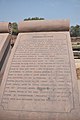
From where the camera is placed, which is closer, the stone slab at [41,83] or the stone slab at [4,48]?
the stone slab at [41,83]

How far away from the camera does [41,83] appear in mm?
3549

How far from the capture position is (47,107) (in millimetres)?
3240

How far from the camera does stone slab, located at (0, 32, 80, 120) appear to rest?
10.5 ft

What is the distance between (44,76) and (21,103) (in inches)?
27.9

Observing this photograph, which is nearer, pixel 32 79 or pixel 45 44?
pixel 32 79

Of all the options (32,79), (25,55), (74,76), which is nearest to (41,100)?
(32,79)

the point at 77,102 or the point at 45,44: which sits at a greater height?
the point at 45,44

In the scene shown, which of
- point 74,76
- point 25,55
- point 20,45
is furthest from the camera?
point 20,45

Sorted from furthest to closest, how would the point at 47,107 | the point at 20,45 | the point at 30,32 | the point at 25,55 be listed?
the point at 30,32 < the point at 20,45 < the point at 25,55 < the point at 47,107

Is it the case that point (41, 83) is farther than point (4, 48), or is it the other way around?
point (4, 48)

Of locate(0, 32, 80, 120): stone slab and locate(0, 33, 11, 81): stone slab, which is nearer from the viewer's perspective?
locate(0, 32, 80, 120): stone slab

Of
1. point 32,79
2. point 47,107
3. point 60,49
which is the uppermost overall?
point 60,49

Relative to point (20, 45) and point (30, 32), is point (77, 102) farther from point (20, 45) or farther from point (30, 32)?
point (30, 32)

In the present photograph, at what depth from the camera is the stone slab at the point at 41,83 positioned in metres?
3.21
